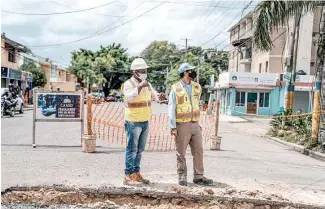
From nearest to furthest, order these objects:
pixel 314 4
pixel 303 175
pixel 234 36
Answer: pixel 303 175
pixel 314 4
pixel 234 36

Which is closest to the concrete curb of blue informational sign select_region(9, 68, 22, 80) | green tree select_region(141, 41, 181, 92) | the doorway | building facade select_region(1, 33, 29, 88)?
the doorway

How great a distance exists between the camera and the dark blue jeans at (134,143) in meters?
6.59

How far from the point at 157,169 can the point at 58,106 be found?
13.3 feet

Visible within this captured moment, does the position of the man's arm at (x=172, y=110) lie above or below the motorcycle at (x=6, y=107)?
above

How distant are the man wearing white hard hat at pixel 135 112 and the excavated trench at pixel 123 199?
749 mm

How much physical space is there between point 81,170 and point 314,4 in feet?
29.7

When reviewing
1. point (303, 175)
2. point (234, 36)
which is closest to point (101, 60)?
point (234, 36)

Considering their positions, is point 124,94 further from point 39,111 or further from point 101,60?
point 101,60

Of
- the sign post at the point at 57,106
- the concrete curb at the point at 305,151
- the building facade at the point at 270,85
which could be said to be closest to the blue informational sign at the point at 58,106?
the sign post at the point at 57,106

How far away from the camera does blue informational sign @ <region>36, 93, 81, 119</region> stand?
11.0 metres

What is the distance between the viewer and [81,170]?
7.65m

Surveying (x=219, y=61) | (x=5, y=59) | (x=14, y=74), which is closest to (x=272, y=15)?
(x=5, y=59)

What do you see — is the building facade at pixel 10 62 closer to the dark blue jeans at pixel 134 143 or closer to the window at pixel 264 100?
the window at pixel 264 100

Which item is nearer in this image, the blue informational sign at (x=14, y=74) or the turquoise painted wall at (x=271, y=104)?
the turquoise painted wall at (x=271, y=104)
